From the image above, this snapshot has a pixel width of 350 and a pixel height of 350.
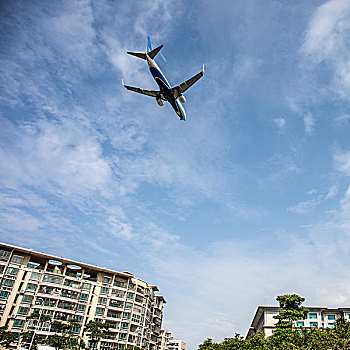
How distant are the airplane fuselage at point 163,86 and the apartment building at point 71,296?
53446 millimetres

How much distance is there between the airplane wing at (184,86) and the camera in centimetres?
3925

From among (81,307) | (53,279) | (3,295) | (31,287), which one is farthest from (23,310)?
Result: (81,307)

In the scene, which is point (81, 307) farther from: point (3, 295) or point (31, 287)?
point (3, 295)

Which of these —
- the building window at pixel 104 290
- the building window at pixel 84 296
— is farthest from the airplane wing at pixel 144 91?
the building window at pixel 104 290

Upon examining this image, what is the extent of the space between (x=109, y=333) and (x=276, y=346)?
45.1 m

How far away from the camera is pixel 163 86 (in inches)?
1542

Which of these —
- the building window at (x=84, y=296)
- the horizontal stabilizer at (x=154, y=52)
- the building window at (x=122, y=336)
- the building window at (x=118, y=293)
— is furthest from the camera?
the building window at (x=118, y=293)

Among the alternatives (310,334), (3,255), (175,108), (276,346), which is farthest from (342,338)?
(3,255)

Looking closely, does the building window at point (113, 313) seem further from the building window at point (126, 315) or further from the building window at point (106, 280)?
the building window at point (106, 280)

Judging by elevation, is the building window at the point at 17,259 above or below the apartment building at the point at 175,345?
above

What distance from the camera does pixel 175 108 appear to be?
4372 centimetres

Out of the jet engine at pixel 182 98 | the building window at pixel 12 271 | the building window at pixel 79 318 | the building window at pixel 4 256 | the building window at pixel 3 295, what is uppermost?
the jet engine at pixel 182 98

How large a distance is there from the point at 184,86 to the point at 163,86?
293 centimetres

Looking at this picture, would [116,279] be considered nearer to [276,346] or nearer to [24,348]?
[24,348]
